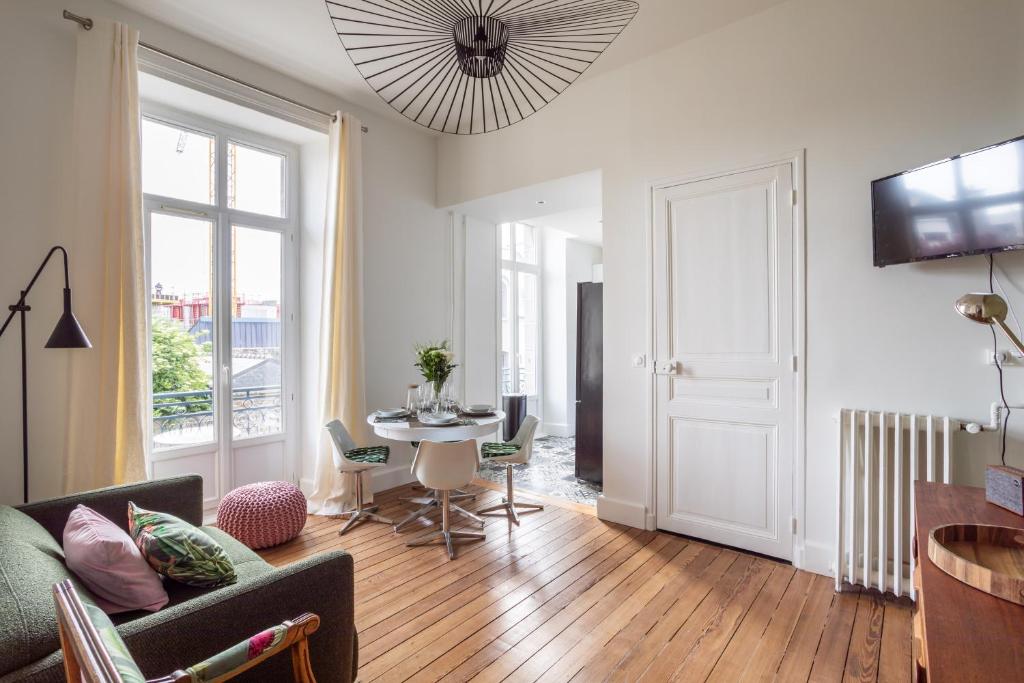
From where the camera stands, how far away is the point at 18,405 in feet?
8.59

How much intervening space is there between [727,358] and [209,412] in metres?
3.66

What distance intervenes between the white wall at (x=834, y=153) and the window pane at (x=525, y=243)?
2.99 m

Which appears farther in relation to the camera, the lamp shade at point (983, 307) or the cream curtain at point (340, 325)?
the cream curtain at point (340, 325)

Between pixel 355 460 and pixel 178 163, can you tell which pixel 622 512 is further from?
pixel 178 163

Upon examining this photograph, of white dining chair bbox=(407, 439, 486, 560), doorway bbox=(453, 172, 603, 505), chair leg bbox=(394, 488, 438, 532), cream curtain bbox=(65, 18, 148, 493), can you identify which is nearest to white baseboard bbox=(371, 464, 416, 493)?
chair leg bbox=(394, 488, 438, 532)

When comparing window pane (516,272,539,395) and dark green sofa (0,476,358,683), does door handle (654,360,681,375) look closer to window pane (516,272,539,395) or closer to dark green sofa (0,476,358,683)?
dark green sofa (0,476,358,683)

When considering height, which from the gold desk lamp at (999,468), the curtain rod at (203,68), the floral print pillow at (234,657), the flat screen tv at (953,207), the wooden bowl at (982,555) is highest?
the curtain rod at (203,68)

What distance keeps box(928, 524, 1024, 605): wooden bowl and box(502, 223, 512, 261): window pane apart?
5555mm

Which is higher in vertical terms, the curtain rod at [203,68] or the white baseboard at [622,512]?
the curtain rod at [203,68]

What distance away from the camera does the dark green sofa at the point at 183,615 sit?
42.4 inches

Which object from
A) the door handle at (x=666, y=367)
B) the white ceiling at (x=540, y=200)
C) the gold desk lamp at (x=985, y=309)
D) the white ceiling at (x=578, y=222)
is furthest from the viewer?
the white ceiling at (x=578, y=222)

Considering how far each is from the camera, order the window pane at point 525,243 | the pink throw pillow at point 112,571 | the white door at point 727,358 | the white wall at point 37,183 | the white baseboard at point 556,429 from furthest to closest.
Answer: the white baseboard at point 556,429 < the window pane at point 525,243 < the white door at point 727,358 < the white wall at point 37,183 < the pink throw pillow at point 112,571

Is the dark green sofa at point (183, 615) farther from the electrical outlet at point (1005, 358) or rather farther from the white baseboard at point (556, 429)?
the white baseboard at point (556, 429)

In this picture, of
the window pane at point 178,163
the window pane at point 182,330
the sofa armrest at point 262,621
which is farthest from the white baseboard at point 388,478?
the sofa armrest at point 262,621
